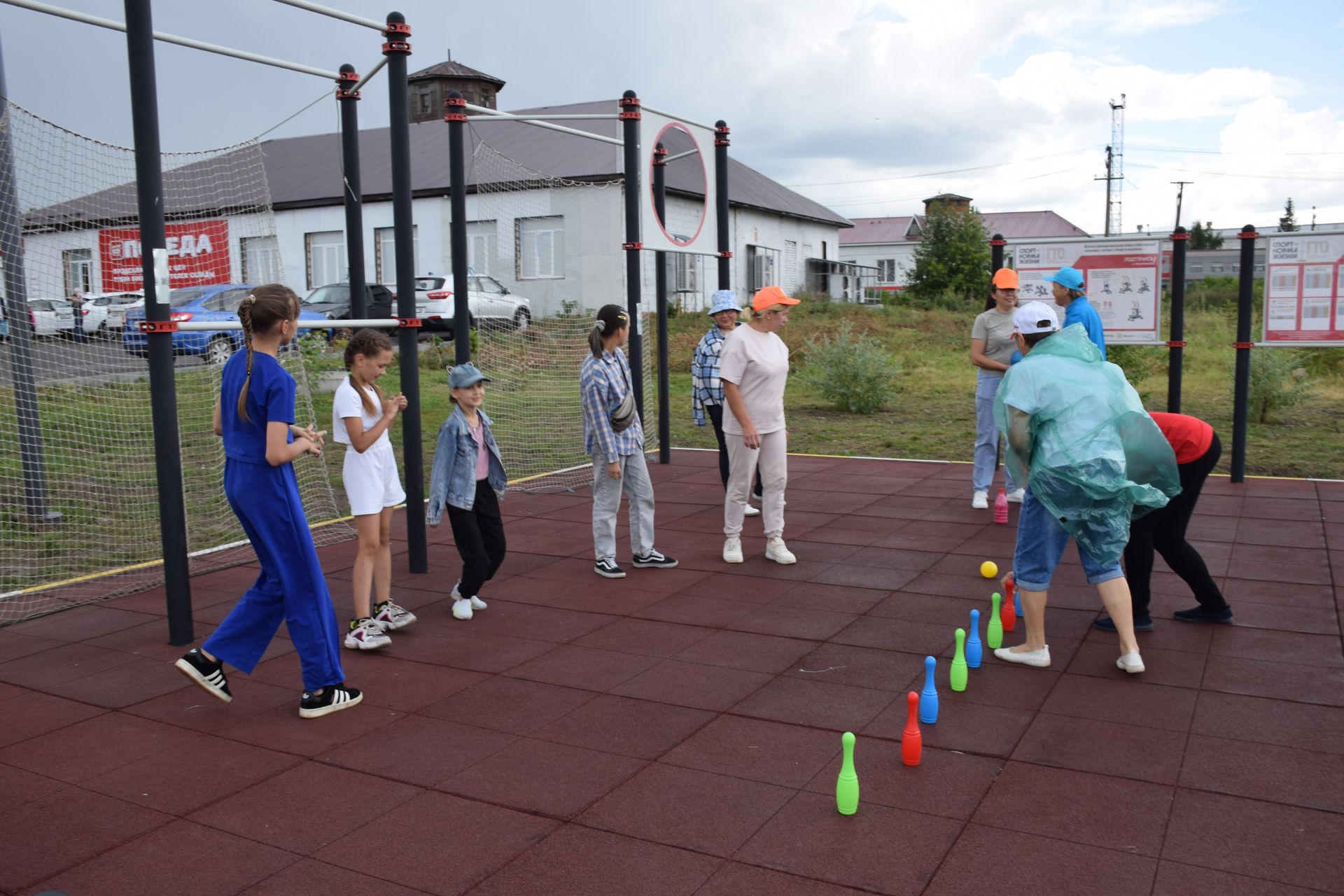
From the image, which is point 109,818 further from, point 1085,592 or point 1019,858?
point 1085,592

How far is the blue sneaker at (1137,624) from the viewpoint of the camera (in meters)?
5.85

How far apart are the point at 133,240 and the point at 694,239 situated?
571 cm

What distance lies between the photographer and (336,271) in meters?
35.3

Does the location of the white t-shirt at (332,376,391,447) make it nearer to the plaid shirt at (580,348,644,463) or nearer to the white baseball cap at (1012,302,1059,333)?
the plaid shirt at (580,348,644,463)

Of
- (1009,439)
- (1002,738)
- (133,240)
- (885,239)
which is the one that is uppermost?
(885,239)

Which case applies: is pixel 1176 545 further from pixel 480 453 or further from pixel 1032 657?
pixel 480 453

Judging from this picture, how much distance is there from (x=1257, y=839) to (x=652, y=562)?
4.46 m

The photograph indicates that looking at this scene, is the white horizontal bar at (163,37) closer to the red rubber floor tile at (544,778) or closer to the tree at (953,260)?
the red rubber floor tile at (544,778)

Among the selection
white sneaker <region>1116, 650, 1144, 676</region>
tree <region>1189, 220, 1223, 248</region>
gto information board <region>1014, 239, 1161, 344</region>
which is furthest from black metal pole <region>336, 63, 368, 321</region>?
tree <region>1189, 220, 1223, 248</region>

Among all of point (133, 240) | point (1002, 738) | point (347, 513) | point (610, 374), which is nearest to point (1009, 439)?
point (1002, 738)

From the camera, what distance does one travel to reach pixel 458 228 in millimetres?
8664

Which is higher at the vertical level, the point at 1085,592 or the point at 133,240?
the point at 133,240

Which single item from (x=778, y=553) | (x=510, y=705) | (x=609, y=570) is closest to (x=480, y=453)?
(x=609, y=570)

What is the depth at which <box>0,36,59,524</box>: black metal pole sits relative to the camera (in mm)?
7641
